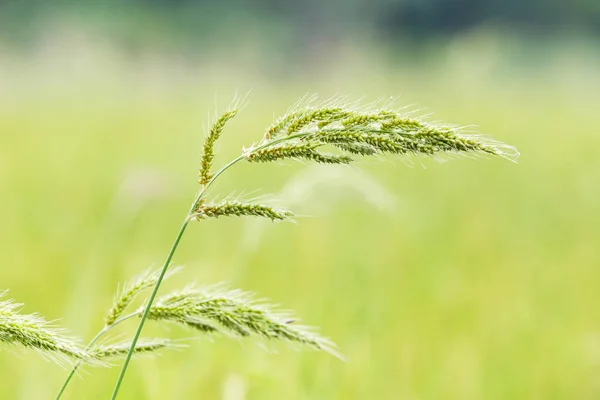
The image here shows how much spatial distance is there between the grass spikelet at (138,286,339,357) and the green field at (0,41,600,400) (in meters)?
0.17

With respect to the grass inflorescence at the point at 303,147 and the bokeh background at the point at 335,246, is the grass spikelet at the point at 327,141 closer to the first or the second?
the grass inflorescence at the point at 303,147

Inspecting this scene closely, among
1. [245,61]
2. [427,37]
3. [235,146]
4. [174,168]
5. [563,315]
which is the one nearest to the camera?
[563,315]

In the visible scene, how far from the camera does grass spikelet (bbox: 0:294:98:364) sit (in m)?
0.79

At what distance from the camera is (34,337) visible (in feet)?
2.58

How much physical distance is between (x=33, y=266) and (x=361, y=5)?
24.0 metres

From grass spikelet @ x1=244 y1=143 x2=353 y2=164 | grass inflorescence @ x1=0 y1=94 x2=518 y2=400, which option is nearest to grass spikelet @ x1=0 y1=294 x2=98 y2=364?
grass inflorescence @ x1=0 y1=94 x2=518 y2=400

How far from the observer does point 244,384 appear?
1.54 metres

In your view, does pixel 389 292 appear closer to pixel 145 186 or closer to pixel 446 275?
pixel 446 275

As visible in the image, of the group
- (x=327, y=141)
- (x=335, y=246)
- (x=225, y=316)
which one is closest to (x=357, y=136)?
(x=327, y=141)

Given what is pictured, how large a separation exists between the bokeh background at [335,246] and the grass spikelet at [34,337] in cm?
6

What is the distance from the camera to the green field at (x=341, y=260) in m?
2.02

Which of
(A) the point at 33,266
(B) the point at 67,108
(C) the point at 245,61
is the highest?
(C) the point at 245,61

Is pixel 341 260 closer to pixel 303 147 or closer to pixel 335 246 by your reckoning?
pixel 335 246

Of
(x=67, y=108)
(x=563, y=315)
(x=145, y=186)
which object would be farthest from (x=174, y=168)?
(x=67, y=108)
